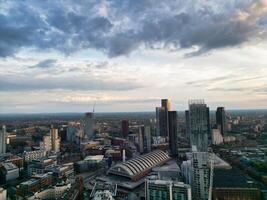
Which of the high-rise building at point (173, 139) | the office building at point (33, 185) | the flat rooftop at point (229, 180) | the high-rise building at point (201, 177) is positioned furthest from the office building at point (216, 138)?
the office building at point (33, 185)

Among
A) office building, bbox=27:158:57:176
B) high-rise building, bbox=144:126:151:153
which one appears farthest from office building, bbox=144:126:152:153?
office building, bbox=27:158:57:176

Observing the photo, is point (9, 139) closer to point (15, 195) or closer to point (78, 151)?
point (78, 151)

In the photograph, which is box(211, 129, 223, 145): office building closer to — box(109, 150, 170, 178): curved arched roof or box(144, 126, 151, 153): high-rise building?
box(144, 126, 151, 153): high-rise building

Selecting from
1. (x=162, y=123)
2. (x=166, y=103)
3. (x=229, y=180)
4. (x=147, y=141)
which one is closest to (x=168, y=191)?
(x=229, y=180)

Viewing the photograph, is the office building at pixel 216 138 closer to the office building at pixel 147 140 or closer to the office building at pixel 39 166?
the office building at pixel 147 140

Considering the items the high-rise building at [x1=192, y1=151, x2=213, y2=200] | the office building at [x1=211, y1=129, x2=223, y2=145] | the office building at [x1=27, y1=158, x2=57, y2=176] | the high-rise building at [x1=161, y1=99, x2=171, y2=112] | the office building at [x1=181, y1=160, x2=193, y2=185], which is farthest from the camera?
the high-rise building at [x1=161, y1=99, x2=171, y2=112]

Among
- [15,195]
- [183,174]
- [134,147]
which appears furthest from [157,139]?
[15,195]
